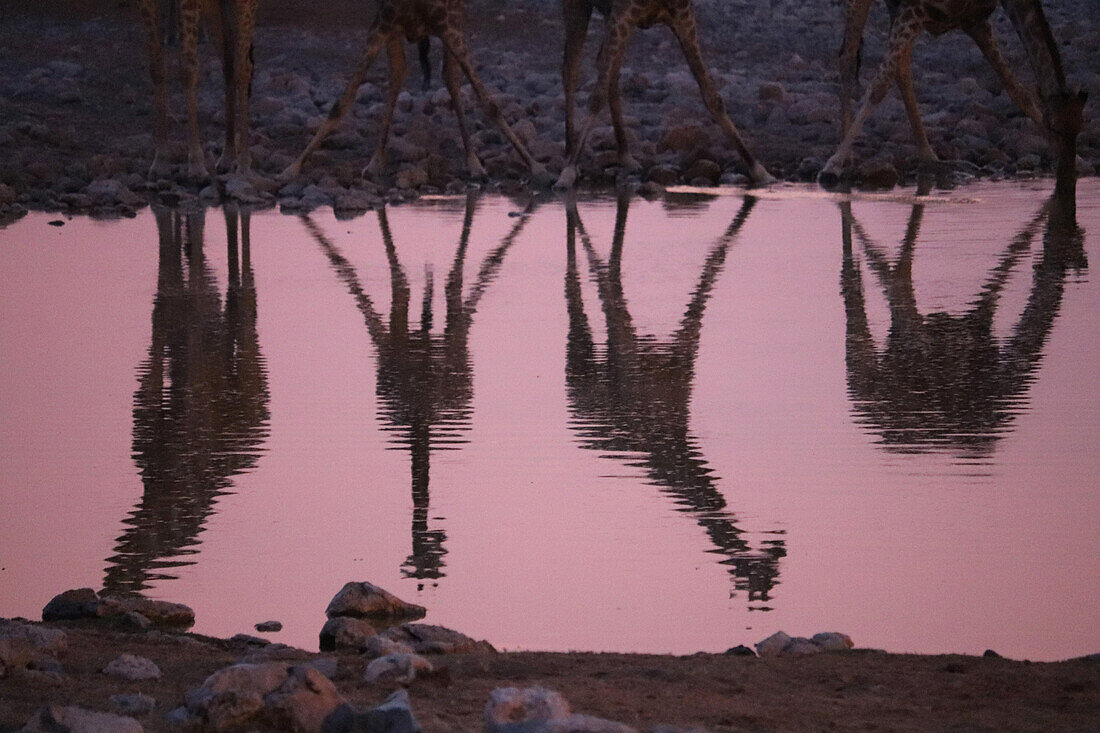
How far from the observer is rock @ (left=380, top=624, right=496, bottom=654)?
4.35m

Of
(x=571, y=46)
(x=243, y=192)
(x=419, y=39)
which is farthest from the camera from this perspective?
(x=419, y=39)

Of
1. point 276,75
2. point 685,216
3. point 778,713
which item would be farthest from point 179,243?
point 276,75

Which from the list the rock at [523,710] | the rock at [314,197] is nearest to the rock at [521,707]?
the rock at [523,710]

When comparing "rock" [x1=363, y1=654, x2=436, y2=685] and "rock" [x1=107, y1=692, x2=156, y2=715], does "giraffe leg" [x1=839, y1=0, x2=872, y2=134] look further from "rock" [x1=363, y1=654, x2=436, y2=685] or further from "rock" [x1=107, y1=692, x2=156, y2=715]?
"rock" [x1=107, y1=692, x2=156, y2=715]

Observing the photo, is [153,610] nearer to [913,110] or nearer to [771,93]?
[913,110]

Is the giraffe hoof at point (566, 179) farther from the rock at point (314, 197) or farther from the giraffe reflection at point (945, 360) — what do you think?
the giraffe reflection at point (945, 360)

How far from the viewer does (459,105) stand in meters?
17.3

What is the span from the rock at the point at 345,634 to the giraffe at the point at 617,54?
1219cm

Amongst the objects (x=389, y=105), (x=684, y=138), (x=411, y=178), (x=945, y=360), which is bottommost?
(x=945, y=360)

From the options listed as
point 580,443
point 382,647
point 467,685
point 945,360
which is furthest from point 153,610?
point 945,360

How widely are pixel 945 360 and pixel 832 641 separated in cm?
360

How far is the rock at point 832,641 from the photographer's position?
14.3 ft

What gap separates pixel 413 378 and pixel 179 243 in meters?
5.58

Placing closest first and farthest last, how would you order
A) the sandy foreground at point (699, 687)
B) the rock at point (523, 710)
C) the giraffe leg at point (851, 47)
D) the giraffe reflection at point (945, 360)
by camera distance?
the rock at point (523, 710) → the sandy foreground at point (699, 687) → the giraffe reflection at point (945, 360) → the giraffe leg at point (851, 47)
